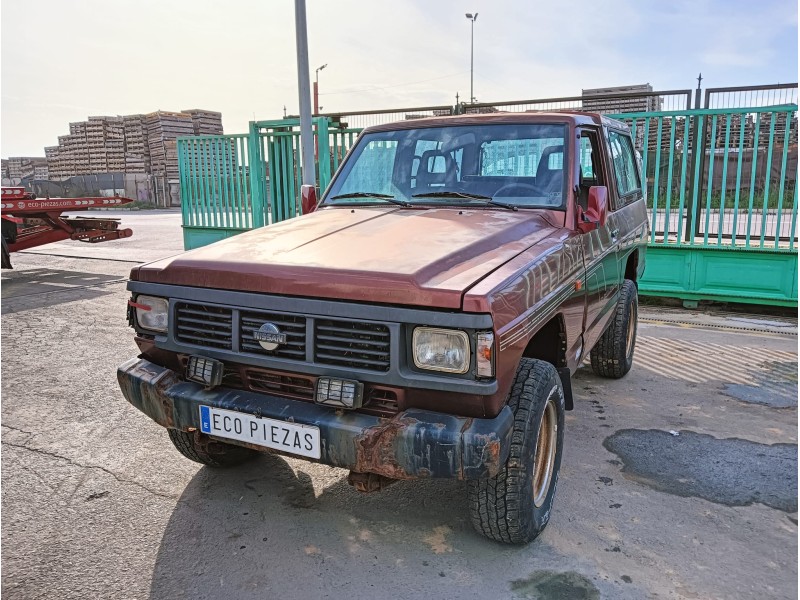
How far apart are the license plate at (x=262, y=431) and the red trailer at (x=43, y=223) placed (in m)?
9.45

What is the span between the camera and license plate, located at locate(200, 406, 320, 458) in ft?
7.97

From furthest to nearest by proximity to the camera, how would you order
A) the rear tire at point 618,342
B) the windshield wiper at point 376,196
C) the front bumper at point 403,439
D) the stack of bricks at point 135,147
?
1. the stack of bricks at point 135,147
2. the rear tire at point 618,342
3. the windshield wiper at point 376,196
4. the front bumper at point 403,439

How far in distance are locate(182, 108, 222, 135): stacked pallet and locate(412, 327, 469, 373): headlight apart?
3695 centimetres

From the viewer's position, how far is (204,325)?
2.76 meters

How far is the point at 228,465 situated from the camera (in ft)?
11.5

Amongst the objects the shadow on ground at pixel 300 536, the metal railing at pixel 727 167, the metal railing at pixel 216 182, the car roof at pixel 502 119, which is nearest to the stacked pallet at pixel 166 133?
the metal railing at pixel 216 182

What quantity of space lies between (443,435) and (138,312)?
5.42 feet

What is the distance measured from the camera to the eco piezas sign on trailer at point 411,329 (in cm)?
228

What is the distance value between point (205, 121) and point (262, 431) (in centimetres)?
3761

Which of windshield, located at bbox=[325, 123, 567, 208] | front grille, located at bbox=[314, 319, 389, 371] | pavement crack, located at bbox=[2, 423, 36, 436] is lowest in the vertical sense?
pavement crack, located at bbox=[2, 423, 36, 436]

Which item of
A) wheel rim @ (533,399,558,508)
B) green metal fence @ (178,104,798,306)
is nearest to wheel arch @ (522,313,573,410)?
wheel rim @ (533,399,558,508)

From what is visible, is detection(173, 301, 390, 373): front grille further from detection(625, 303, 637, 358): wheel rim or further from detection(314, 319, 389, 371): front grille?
detection(625, 303, 637, 358): wheel rim

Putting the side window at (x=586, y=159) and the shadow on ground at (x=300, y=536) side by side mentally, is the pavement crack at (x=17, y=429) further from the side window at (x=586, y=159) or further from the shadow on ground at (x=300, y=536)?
the side window at (x=586, y=159)

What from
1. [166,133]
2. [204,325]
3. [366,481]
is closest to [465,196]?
[204,325]
